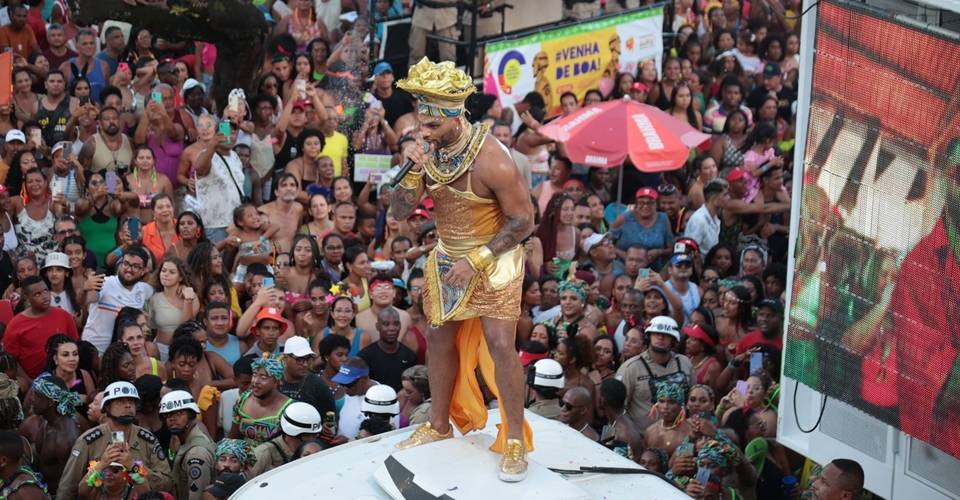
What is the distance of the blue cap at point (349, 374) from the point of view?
452 inches

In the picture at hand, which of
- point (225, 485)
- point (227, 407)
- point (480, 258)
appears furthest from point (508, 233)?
point (227, 407)

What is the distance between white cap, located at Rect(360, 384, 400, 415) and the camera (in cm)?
1065

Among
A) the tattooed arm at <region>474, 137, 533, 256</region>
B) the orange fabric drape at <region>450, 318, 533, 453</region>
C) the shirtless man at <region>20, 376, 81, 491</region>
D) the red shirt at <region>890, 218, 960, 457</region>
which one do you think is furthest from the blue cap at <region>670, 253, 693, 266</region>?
the tattooed arm at <region>474, 137, 533, 256</region>

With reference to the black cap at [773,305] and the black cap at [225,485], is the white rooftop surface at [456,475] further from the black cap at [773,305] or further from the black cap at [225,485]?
the black cap at [773,305]

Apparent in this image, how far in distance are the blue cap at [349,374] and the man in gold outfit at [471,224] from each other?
3.16m

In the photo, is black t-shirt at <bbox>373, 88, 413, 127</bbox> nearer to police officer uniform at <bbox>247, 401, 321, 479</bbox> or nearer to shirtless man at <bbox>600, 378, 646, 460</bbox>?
shirtless man at <bbox>600, 378, 646, 460</bbox>

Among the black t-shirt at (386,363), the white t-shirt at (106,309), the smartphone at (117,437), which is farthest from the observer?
the white t-shirt at (106,309)

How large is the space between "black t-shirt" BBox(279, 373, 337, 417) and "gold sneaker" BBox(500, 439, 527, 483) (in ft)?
11.0

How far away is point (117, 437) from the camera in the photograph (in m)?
9.94

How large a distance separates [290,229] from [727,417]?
16.1 feet

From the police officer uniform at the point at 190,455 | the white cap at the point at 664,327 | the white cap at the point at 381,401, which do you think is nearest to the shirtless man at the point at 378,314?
the white cap at the point at 381,401

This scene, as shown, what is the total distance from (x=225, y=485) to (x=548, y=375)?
8.65ft

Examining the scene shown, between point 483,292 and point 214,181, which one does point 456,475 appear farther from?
point 214,181

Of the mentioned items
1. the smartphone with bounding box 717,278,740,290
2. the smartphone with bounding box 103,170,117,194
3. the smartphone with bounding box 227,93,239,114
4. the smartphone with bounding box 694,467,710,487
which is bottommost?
the smartphone with bounding box 717,278,740,290
